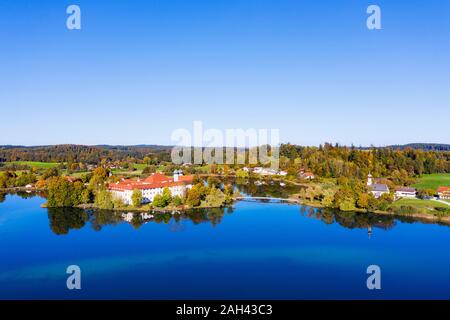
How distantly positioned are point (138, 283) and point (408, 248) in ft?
27.6

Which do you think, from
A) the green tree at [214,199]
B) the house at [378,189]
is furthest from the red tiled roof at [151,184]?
the house at [378,189]

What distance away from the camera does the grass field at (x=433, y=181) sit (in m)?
25.6

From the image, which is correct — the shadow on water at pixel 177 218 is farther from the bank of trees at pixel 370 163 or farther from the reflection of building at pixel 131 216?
the bank of trees at pixel 370 163

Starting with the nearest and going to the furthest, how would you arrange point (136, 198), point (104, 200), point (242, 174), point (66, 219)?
point (66, 219)
point (136, 198)
point (104, 200)
point (242, 174)

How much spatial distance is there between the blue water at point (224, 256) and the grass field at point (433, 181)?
10.6 metres

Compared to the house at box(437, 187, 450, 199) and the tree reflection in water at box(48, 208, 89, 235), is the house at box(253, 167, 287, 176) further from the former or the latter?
the tree reflection in water at box(48, 208, 89, 235)

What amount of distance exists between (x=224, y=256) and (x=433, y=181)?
2202cm

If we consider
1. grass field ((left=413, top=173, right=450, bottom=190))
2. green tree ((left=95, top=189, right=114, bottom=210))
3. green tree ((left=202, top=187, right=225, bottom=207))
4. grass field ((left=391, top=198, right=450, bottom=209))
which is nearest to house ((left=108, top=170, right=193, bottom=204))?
green tree ((left=95, top=189, right=114, bottom=210))

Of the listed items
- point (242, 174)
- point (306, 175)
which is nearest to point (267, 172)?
point (242, 174)

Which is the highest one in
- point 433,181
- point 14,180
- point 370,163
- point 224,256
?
point 370,163

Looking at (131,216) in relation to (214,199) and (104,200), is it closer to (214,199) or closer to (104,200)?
(104,200)

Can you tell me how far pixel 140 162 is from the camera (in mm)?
43875

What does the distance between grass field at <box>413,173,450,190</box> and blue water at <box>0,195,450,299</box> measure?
34.8 feet

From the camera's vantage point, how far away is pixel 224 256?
11578 mm
